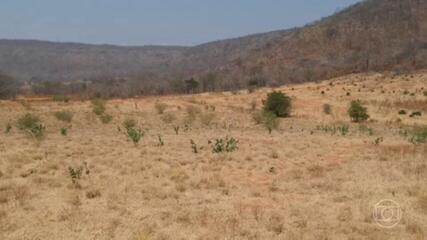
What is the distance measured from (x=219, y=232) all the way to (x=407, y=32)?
97808mm

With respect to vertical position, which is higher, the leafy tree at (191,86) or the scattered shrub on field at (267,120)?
the leafy tree at (191,86)

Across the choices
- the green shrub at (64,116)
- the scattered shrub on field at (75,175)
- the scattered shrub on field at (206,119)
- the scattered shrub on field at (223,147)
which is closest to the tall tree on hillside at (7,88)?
the green shrub at (64,116)

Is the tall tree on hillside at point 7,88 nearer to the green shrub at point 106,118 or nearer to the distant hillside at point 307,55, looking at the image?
the distant hillside at point 307,55

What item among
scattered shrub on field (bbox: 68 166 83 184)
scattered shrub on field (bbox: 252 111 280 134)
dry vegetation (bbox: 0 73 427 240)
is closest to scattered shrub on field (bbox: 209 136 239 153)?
dry vegetation (bbox: 0 73 427 240)

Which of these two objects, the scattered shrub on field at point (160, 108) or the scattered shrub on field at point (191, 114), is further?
the scattered shrub on field at point (160, 108)

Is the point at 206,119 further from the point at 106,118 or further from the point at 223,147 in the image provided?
the point at 223,147

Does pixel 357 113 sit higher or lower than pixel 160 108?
lower

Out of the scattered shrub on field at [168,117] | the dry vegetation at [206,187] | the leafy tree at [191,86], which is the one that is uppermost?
the leafy tree at [191,86]

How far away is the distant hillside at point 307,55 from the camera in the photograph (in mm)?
83062

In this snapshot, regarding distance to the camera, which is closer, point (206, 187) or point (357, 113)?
point (206, 187)

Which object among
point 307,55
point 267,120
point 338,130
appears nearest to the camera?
point 338,130

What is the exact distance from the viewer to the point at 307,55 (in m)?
106

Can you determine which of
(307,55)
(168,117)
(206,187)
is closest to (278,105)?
(168,117)

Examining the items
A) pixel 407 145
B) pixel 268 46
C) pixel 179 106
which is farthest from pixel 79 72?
pixel 407 145
